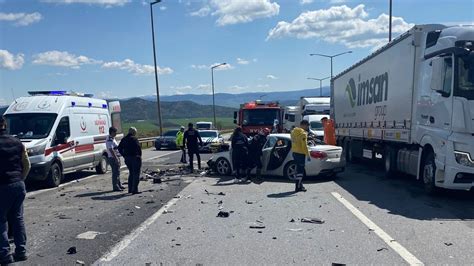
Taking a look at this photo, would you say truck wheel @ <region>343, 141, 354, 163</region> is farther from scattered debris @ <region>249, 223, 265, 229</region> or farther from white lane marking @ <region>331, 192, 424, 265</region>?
scattered debris @ <region>249, 223, 265, 229</region>

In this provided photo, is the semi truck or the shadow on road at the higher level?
the semi truck

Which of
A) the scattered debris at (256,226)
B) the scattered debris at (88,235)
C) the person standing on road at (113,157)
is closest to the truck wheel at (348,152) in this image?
the person standing on road at (113,157)

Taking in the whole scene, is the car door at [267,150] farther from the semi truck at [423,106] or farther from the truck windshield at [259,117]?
the truck windshield at [259,117]

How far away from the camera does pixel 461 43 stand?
9.63 meters

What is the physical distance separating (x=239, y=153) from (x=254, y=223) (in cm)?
602

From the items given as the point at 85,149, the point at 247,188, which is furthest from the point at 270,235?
the point at 85,149

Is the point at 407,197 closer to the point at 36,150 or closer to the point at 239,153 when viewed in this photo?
the point at 239,153

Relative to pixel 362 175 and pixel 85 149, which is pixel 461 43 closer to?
pixel 362 175

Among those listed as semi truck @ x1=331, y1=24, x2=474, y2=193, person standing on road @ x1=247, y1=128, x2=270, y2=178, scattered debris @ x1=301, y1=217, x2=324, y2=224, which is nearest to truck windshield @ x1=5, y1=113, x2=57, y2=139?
person standing on road @ x1=247, y1=128, x2=270, y2=178

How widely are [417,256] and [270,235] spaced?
212 cm

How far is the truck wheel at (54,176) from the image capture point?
1355 cm

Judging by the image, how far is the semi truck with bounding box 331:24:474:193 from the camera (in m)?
9.53

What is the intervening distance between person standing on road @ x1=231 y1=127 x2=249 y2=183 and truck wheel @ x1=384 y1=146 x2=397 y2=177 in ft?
13.1

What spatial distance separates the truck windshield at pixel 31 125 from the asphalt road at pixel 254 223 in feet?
5.34
